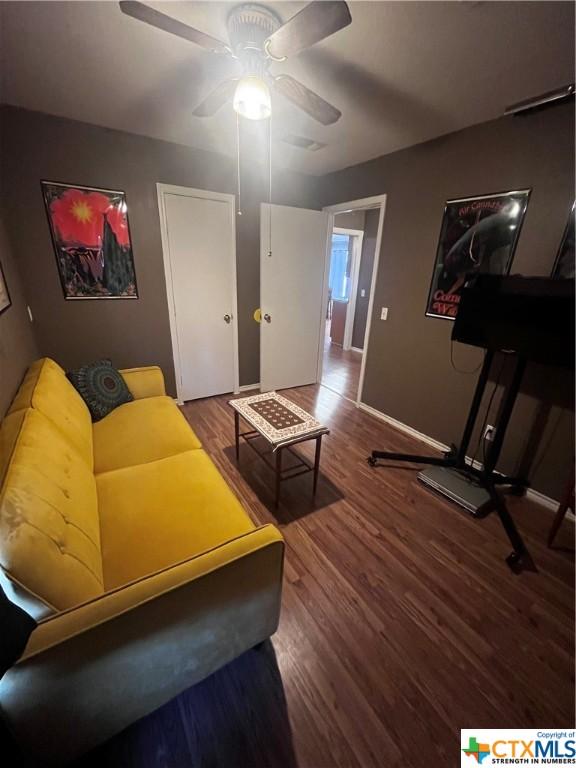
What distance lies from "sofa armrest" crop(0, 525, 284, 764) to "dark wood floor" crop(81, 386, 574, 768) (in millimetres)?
201

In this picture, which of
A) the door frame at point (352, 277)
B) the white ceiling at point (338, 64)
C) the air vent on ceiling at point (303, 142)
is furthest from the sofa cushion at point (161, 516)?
the door frame at point (352, 277)

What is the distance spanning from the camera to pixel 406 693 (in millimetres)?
1124

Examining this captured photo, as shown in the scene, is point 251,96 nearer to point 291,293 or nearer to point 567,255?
point 567,255

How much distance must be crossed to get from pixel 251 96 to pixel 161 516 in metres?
1.83

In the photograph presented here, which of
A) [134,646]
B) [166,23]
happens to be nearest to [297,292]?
[166,23]

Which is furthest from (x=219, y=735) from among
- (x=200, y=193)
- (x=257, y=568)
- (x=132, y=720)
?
(x=200, y=193)

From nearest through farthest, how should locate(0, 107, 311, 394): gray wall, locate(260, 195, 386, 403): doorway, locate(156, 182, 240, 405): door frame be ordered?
locate(0, 107, 311, 394): gray wall
locate(156, 182, 240, 405): door frame
locate(260, 195, 386, 403): doorway

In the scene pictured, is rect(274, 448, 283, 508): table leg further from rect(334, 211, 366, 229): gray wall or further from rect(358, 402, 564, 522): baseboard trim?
rect(334, 211, 366, 229): gray wall

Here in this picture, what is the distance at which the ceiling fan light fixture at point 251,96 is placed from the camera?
1.25m

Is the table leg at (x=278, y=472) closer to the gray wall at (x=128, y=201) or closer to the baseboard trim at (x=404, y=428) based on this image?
the baseboard trim at (x=404, y=428)

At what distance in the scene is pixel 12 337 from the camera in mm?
1759

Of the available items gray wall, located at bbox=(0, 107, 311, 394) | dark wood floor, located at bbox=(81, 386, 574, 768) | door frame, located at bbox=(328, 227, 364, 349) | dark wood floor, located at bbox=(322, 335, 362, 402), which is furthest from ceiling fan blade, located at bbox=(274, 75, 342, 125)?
door frame, located at bbox=(328, 227, 364, 349)

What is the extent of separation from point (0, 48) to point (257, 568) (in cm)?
258

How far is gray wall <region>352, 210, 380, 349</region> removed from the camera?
472cm
